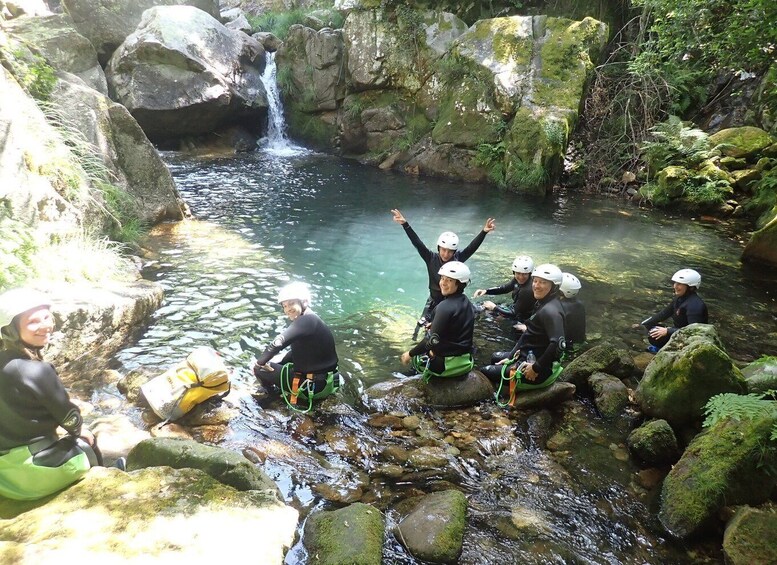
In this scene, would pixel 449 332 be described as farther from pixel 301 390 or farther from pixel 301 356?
pixel 301 390

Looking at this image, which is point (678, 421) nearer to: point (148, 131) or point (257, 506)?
point (257, 506)

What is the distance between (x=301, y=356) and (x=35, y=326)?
279 centimetres

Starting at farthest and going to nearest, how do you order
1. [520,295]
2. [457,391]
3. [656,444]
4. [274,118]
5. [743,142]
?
[274,118] → [743,142] → [520,295] → [457,391] → [656,444]

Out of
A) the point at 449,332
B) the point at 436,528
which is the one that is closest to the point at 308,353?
the point at 449,332

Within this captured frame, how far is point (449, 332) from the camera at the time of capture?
242 inches

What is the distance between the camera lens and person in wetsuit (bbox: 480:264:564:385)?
5.85 metres

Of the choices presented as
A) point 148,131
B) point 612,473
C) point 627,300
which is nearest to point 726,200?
point 627,300

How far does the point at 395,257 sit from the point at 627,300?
16.3ft

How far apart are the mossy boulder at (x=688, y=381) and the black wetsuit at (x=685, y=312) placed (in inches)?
57.1

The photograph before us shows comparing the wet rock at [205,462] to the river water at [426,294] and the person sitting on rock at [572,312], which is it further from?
the person sitting on rock at [572,312]

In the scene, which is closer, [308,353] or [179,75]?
[308,353]

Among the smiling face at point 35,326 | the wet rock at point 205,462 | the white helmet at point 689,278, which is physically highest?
the smiling face at point 35,326

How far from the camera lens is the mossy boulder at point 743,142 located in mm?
14788

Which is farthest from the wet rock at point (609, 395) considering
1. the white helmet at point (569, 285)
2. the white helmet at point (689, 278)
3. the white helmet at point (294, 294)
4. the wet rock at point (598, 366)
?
the white helmet at point (294, 294)
